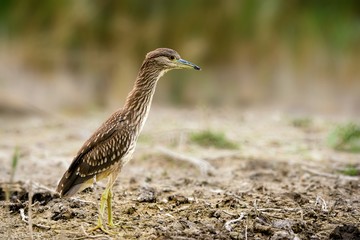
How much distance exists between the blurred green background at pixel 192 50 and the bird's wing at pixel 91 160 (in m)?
7.65

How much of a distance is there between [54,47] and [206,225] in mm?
8670

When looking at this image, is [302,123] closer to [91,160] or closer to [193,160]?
[193,160]

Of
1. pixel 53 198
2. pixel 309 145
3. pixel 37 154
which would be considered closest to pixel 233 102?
pixel 309 145

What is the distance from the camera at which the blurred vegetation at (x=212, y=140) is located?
28.8 feet

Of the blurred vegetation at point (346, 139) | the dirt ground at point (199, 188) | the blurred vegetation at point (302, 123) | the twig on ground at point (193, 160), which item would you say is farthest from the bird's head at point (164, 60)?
the blurred vegetation at point (302, 123)

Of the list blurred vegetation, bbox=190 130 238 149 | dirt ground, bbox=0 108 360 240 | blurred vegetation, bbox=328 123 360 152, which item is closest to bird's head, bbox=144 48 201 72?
dirt ground, bbox=0 108 360 240

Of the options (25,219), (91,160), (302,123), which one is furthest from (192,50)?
(25,219)

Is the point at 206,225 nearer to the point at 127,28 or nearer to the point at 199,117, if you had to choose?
the point at 199,117

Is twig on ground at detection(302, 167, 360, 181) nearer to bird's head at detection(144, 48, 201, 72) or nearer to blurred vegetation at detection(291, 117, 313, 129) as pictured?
bird's head at detection(144, 48, 201, 72)

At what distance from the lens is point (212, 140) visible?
8.86 m

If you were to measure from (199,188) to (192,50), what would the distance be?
23.0 ft

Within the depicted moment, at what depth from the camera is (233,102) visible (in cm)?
1339

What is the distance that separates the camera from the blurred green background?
42.4 ft

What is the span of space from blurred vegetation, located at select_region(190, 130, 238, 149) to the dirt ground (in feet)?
0.38
